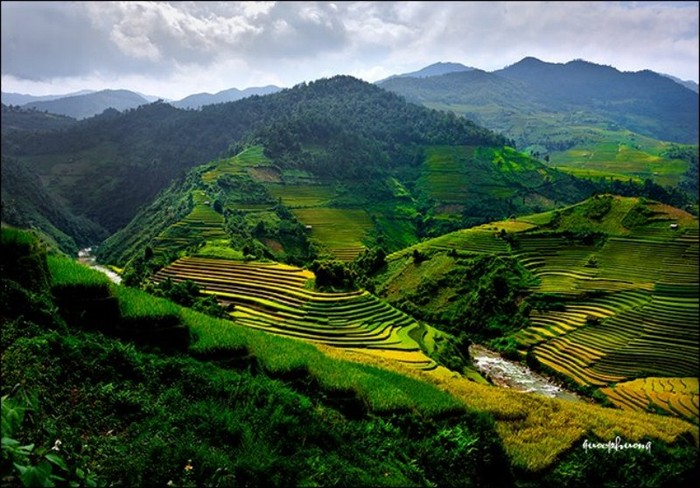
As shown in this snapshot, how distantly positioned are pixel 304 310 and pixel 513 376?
14171 millimetres

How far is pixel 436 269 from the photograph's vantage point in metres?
46.0

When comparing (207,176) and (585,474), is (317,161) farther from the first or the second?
(585,474)

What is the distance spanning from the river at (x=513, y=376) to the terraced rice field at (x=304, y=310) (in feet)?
18.8

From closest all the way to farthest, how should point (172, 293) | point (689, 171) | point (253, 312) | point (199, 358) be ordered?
point (199, 358)
point (172, 293)
point (253, 312)
point (689, 171)

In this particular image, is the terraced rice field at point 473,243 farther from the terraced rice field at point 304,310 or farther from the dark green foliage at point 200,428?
the dark green foliage at point 200,428

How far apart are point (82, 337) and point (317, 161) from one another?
84.9 meters

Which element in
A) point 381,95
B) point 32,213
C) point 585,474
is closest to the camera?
point 585,474

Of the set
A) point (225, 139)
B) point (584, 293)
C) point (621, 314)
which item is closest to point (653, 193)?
point (584, 293)

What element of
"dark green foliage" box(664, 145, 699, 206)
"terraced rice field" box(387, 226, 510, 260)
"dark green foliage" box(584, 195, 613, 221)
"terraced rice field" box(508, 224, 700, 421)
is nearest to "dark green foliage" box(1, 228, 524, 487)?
"terraced rice field" box(508, 224, 700, 421)

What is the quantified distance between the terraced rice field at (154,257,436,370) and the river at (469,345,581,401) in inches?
226

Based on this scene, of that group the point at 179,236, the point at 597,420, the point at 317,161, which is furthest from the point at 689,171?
the point at 597,420

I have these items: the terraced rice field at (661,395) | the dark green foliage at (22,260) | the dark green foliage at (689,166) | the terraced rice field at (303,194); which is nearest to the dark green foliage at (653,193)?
the dark green foliage at (689,166)

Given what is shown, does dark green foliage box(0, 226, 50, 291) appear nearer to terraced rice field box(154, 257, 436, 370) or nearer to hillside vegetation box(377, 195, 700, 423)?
terraced rice field box(154, 257, 436, 370)

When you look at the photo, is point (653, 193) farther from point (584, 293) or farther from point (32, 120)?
point (32, 120)
